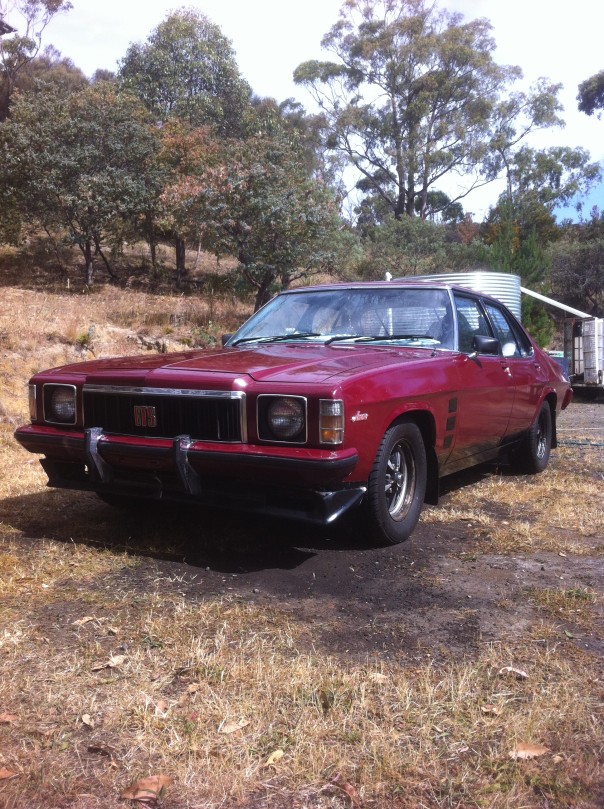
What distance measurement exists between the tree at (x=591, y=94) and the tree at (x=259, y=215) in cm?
2080

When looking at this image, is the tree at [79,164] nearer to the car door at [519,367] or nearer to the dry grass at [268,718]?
the car door at [519,367]

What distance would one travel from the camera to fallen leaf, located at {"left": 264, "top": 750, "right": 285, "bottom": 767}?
6.81 feet

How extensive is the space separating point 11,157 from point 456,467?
20546 mm

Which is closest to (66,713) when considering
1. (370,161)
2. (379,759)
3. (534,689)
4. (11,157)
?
(379,759)

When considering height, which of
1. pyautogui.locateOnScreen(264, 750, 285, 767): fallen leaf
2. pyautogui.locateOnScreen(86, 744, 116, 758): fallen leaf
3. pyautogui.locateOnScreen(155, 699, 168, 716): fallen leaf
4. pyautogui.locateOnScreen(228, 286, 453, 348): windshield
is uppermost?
pyautogui.locateOnScreen(228, 286, 453, 348): windshield

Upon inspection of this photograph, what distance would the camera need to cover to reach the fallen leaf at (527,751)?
6.92 ft

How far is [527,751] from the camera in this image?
7.00 ft

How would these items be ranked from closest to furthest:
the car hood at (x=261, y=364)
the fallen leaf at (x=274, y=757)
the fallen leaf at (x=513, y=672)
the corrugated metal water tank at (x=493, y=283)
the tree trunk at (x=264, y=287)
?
1. the fallen leaf at (x=274, y=757)
2. the fallen leaf at (x=513, y=672)
3. the car hood at (x=261, y=364)
4. the corrugated metal water tank at (x=493, y=283)
5. the tree trunk at (x=264, y=287)

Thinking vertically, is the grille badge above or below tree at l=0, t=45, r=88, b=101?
below

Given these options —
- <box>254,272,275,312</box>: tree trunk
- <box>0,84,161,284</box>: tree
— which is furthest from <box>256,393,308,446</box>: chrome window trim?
<box>0,84,161,284</box>: tree

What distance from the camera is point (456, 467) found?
4867 millimetres

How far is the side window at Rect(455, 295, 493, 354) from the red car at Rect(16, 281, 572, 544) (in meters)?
0.02

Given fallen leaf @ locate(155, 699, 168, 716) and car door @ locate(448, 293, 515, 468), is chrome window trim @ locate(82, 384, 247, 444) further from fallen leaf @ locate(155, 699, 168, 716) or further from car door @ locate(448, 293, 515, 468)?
car door @ locate(448, 293, 515, 468)

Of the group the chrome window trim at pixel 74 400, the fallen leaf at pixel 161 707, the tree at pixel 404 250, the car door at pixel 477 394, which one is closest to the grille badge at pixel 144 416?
the chrome window trim at pixel 74 400
